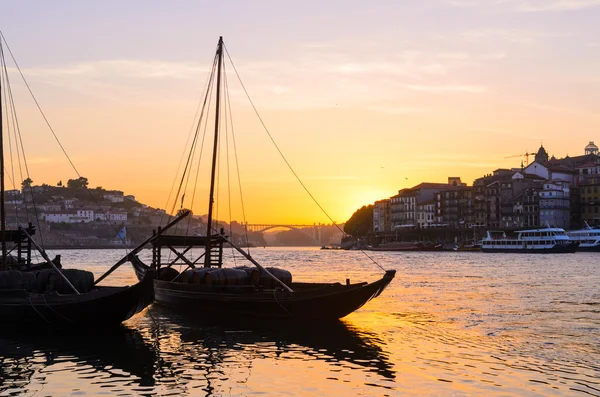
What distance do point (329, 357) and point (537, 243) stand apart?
438 ft

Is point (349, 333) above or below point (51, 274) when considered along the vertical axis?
below

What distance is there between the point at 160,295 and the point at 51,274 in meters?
7.78

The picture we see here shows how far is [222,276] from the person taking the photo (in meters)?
34.0

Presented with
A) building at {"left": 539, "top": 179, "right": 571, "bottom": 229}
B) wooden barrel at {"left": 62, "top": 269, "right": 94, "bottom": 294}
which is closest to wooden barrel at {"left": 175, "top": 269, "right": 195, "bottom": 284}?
wooden barrel at {"left": 62, "top": 269, "right": 94, "bottom": 294}

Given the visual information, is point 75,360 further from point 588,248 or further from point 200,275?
point 588,248

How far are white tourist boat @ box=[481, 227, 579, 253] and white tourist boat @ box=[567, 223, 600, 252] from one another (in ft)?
7.31

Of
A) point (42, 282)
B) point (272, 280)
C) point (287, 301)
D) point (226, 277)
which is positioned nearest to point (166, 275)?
point (226, 277)

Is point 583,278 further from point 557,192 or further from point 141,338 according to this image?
point 557,192

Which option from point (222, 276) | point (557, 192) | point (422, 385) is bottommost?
point (422, 385)

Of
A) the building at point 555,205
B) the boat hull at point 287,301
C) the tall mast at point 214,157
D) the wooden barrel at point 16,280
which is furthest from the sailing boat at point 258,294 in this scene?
the building at point 555,205

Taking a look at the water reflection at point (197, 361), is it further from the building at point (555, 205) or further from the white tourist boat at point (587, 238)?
the building at point (555, 205)

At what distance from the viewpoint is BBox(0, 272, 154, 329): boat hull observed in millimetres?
28406

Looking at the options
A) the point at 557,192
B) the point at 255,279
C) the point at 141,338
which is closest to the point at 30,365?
the point at 141,338

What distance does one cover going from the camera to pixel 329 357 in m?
24.0
